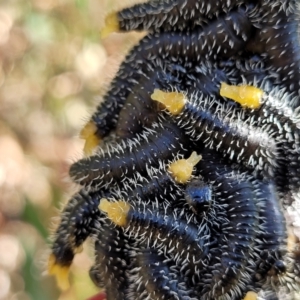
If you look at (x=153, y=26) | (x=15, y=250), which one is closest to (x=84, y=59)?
(x=15, y=250)

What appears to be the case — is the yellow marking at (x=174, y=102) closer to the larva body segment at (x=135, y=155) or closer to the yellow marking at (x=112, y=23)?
the larva body segment at (x=135, y=155)

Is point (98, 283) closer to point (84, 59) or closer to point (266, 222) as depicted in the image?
point (266, 222)

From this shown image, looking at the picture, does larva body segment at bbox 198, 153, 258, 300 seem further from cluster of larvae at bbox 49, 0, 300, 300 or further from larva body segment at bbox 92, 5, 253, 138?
larva body segment at bbox 92, 5, 253, 138

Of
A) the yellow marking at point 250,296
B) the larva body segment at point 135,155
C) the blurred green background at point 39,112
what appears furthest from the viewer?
the blurred green background at point 39,112

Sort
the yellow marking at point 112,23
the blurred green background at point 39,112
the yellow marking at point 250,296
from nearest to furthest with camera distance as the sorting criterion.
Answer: the yellow marking at point 250,296 → the yellow marking at point 112,23 → the blurred green background at point 39,112

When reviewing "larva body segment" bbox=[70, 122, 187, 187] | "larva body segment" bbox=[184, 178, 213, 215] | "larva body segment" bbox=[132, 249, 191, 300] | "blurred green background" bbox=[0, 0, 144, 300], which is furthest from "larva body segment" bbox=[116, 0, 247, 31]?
"blurred green background" bbox=[0, 0, 144, 300]

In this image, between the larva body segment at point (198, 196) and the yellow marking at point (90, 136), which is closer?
the larva body segment at point (198, 196)

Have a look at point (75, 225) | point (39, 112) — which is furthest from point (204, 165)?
point (39, 112)

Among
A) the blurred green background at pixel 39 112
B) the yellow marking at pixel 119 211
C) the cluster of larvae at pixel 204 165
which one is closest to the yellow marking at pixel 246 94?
the cluster of larvae at pixel 204 165
